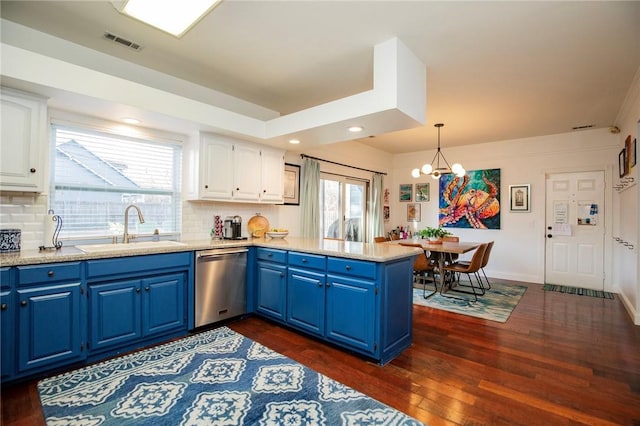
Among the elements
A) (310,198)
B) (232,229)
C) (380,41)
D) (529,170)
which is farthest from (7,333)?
(529,170)

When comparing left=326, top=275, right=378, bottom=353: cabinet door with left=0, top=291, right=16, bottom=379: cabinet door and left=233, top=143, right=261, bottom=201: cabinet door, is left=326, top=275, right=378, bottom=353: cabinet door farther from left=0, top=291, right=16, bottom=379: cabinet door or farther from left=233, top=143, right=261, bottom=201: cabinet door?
left=0, top=291, right=16, bottom=379: cabinet door

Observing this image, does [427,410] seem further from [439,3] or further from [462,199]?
[462,199]

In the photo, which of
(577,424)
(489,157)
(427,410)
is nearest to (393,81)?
(427,410)

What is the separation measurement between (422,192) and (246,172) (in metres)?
4.62

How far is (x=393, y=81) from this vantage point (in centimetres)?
267

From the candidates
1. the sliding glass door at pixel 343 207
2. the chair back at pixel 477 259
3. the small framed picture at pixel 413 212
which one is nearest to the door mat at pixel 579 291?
the chair back at pixel 477 259

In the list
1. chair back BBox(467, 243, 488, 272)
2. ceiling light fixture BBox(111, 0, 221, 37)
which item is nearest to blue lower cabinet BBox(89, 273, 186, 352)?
ceiling light fixture BBox(111, 0, 221, 37)

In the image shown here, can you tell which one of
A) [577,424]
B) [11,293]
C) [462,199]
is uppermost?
[462,199]

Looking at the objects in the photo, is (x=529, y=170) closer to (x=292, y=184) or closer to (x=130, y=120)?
(x=292, y=184)

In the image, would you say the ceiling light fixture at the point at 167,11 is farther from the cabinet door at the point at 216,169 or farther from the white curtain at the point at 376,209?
the white curtain at the point at 376,209

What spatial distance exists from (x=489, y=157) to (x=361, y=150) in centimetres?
257

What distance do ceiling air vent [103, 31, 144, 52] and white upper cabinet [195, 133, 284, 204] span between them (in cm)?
103

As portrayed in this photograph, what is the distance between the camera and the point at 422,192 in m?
7.28

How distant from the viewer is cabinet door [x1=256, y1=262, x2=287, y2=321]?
3.38 m
